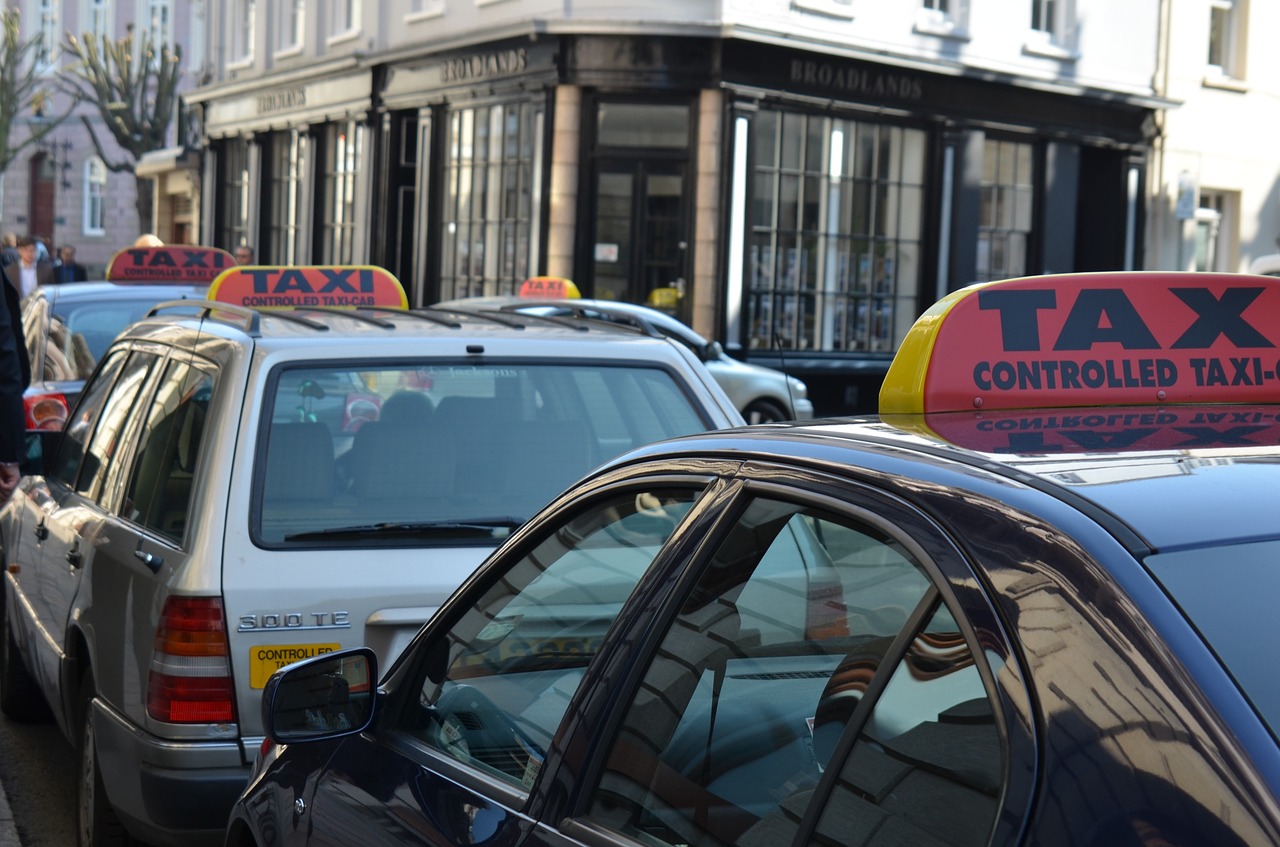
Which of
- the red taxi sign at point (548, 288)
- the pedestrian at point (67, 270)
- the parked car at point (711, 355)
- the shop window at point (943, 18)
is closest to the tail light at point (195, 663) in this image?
the parked car at point (711, 355)

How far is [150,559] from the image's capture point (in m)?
4.20

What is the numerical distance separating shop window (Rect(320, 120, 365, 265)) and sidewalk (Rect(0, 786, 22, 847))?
1981 centimetres

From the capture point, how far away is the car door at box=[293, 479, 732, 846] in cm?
247

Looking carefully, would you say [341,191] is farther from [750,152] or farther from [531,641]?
[531,641]

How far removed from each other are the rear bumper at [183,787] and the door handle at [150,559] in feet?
1.32

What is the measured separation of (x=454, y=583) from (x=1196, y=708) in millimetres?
2849

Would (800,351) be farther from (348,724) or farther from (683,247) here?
(348,724)

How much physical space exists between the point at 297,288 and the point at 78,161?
50.7 metres

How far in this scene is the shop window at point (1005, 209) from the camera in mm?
22875

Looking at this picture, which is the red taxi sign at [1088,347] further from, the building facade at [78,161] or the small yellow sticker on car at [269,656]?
the building facade at [78,161]

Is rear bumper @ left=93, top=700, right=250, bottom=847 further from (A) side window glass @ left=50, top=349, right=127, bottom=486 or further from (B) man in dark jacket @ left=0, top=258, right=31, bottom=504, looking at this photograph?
(B) man in dark jacket @ left=0, top=258, right=31, bottom=504

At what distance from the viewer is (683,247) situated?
65.8 feet

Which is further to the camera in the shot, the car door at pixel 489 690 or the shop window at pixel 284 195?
the shop window at pixel 284 195

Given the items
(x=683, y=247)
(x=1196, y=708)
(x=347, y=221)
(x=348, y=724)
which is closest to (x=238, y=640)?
(x=348, y=724)
